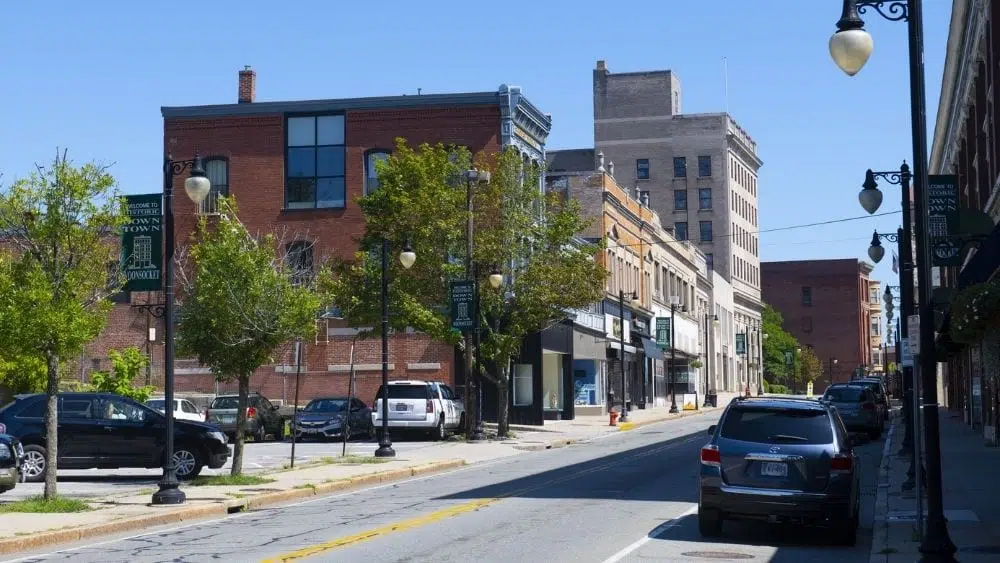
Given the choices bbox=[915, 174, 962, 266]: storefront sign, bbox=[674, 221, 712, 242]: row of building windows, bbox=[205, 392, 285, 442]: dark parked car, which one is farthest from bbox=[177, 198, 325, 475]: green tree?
bbox=[674, 221, 712, 242]: row of building windows

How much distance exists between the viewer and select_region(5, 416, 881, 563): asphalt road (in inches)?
571

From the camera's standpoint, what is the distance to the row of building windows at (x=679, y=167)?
119 m

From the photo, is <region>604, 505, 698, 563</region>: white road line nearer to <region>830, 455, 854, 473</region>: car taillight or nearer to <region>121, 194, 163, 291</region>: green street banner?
<region>830, 455, 854, 473</region>: car taillight

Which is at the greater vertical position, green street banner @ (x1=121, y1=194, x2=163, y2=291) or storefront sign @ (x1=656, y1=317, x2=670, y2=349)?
storefront sign @ (x1=656, y1=317, x2=670, y2=349)

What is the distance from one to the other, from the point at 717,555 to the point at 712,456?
1517 mm

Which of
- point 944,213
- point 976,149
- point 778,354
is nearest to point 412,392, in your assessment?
point 976,149

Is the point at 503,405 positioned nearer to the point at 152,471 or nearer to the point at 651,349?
the point at 152,471

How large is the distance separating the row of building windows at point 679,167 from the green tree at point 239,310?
315ft

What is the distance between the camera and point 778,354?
134 metres

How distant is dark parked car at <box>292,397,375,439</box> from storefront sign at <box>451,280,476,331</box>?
5378mm

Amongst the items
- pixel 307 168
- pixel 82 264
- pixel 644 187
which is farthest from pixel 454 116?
pixel 644 187

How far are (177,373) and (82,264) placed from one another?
1486 inches

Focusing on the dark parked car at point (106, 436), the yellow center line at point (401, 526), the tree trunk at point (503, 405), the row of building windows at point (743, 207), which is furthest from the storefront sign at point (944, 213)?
the row of building windows at point (743, 207)

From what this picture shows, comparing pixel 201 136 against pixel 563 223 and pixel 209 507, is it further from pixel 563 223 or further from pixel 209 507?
pixel 209 507
